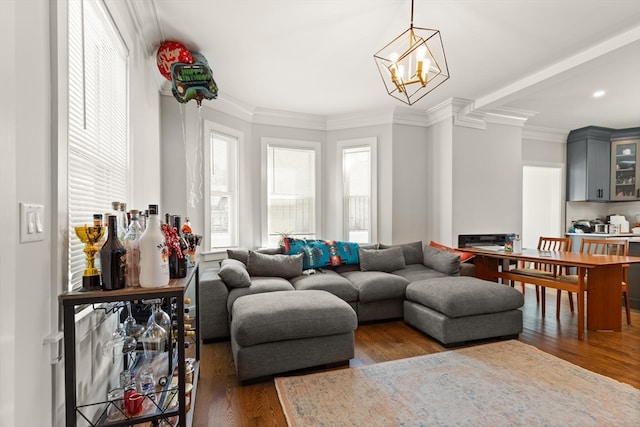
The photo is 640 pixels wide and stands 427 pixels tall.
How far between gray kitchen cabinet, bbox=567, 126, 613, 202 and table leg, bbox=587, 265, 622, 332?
3.14 metres

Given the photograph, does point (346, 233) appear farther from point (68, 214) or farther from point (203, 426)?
point (68, 214)

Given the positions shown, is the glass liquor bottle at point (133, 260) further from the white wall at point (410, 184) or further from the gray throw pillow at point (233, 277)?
the white wall at point (410, 184)

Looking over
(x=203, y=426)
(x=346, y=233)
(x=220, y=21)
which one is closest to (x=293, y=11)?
(x=220, y=21)

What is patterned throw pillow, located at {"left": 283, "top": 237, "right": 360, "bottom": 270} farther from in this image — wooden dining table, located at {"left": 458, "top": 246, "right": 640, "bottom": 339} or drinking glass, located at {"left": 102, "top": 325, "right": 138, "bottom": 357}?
drinking glass, located at {"left": 102, "top": 325, "right": 138, "bottom": 357}

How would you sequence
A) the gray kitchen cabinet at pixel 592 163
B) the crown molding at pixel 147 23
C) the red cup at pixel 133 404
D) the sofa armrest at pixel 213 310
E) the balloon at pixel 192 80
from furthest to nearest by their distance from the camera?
the gray kitchen cabinet at pixel 592 163, the sofa armrest at pixel 213 310, the balloon at pixel 192 80, the crown molding at pixel 147 23, the red cup at pixel 133 404

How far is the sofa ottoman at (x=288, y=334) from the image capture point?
2.21m

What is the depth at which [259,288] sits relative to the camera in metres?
3.11

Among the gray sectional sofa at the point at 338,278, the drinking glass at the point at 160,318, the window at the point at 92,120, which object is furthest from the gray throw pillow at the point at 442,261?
the window at the point at 92,120

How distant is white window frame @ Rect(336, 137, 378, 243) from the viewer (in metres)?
4.77

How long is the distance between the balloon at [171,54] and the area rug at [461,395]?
9.01 ft

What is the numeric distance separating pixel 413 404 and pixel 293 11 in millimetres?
2878

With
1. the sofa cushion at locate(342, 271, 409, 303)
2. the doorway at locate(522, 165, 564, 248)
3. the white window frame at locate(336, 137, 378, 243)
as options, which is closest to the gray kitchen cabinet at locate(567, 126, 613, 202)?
the doorway at locate(522, 165, 564, 248)

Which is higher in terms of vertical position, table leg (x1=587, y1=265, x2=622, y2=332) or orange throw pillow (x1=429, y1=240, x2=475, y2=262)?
orange throw pillow (x1=429, y1=240, x2=475, y2=262)

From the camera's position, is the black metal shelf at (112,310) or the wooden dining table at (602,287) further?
the wooden dining table at (602,287)
